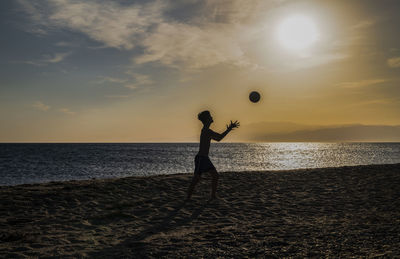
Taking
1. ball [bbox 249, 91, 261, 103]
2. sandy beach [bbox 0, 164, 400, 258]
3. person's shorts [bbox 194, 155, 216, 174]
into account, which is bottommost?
sandy beach [bbox 0, 164, 400, 258]

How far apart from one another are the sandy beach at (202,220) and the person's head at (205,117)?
2.26 m

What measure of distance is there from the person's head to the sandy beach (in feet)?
7.41

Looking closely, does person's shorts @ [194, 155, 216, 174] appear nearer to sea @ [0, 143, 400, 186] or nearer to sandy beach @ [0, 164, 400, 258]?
sandy beach @ [0, 164, 400, 258]

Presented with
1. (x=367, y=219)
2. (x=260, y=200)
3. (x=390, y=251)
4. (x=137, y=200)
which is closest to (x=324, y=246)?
(x=390, y=251)

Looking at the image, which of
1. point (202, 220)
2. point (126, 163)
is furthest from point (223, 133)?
point (126, 163)

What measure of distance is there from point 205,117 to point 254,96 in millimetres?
2601

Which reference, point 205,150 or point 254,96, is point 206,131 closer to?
point 205,150

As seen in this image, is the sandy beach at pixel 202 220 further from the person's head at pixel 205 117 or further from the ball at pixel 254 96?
the ball at pixel 254 96

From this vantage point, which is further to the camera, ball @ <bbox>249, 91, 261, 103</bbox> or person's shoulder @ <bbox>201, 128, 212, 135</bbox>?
ball @ <bbox>249, 91, 261, 103</bbox>

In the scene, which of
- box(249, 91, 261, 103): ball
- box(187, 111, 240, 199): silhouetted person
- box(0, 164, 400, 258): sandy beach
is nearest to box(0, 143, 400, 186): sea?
box(0, 164, 400, 258): sandy beach

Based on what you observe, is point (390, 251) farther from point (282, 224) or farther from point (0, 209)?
point (0, 209)

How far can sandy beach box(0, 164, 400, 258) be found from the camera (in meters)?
4.80

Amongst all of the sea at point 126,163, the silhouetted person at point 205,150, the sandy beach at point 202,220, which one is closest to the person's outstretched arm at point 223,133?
the silhouetted person at point 205,150

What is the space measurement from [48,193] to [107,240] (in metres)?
4.70
